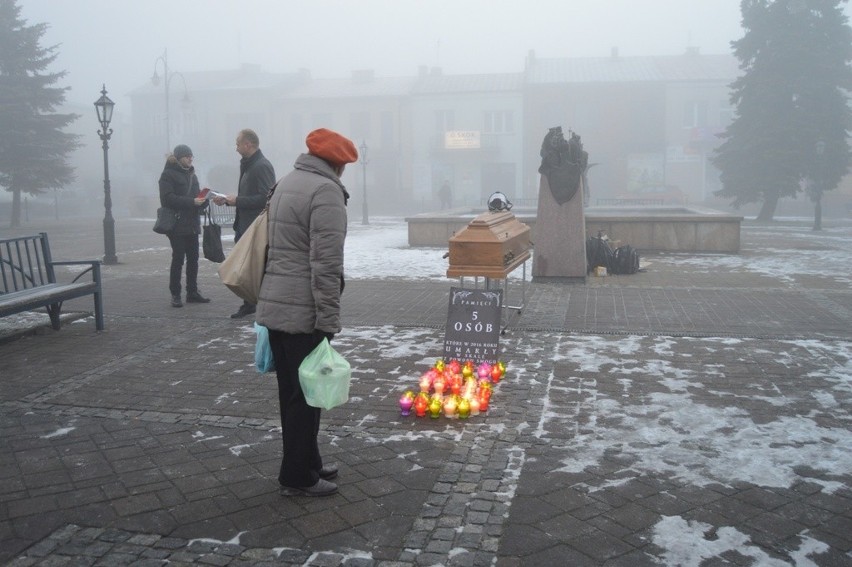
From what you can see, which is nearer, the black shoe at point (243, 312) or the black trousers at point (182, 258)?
the black shoe at point (243, 312)

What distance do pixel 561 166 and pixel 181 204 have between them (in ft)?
18.1

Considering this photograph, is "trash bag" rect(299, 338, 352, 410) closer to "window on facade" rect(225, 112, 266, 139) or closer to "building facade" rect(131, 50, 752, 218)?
"building facade" rect(131, 50, 752, 218)

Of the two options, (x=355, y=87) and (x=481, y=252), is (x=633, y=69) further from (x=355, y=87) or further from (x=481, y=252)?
(x=481, y=252)

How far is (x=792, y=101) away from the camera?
98.3 feet

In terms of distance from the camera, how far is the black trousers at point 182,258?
388 inches

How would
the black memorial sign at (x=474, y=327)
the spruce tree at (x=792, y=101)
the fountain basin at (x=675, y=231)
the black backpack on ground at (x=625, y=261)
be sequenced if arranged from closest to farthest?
the black memorial sign at (x=474, y=327) → the black backpack on ground at (x=625, y=261) → the fountain basin at (x=675, y=231) → the spruce tree at (x=792, y=101)

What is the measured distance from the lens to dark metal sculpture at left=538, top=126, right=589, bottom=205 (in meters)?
11.8

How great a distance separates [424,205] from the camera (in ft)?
171

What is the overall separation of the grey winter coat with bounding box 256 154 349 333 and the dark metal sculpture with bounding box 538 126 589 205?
8.11 metres

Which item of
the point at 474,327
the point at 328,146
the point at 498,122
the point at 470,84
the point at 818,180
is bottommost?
the point at 474,327

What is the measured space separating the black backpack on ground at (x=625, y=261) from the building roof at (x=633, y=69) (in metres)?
39.7

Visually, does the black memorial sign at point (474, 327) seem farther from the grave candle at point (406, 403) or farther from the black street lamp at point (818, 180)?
the black street lamp at point (818, 180)

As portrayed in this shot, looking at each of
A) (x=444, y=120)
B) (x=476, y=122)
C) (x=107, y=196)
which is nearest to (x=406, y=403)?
(x=107, y=196)

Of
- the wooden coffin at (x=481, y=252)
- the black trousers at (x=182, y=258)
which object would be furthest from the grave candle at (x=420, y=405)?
the black trousers at (x=182, y=258)
